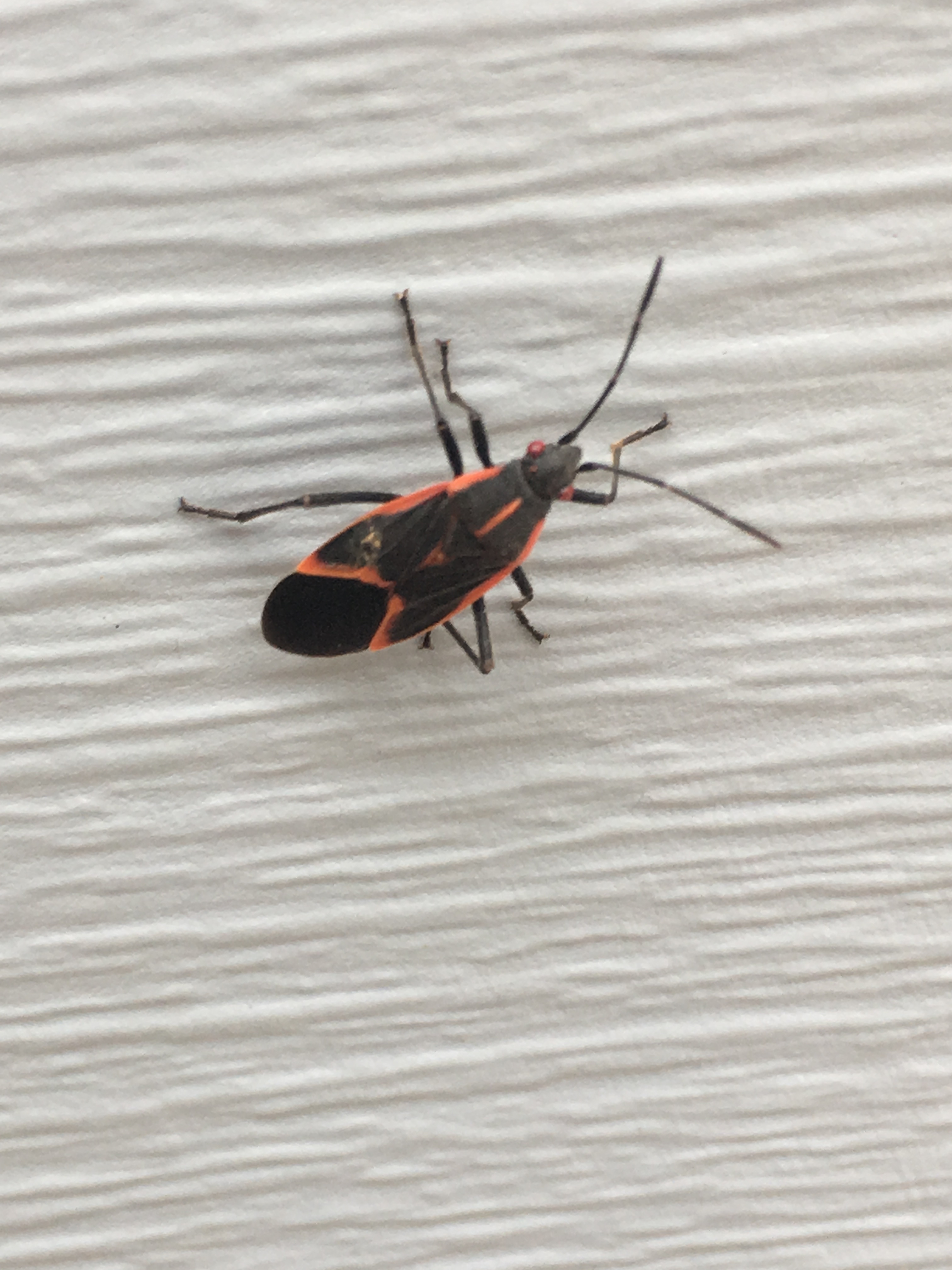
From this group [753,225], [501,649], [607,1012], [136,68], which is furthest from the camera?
[607,1012]

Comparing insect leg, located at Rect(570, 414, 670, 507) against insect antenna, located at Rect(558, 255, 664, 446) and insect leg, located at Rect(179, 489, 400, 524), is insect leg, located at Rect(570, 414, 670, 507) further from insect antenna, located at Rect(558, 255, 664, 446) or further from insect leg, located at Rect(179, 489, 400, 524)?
insect leg, located at Rect(179, 489, 400, 524)

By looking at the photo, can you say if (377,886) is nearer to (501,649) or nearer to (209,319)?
(501,649)

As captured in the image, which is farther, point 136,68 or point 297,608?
point 297,608

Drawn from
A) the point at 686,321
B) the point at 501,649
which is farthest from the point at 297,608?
the point at 686,321

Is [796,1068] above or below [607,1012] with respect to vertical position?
below

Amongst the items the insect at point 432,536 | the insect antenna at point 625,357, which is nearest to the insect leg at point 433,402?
the insect at point 432,536

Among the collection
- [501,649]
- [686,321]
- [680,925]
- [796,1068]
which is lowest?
[796,1068]

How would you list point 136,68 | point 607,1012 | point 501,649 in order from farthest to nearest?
point 607,1012, point 501,649, point 136,68
